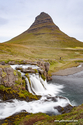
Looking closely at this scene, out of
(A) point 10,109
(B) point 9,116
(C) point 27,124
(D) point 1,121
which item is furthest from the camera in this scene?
(A) point 10,109

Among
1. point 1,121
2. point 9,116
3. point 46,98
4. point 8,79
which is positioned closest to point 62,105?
point 46,98

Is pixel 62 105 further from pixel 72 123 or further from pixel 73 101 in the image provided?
pixel 72 123

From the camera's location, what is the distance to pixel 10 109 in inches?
553

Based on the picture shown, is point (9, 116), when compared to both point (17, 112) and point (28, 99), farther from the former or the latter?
point (28, 99)

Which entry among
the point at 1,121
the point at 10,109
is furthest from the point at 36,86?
the point at 1,121

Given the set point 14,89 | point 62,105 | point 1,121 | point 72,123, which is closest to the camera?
point 72,123

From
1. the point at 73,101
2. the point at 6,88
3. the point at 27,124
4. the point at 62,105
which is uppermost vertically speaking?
the point at 6,88

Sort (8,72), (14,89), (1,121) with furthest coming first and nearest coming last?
(8,72), (14,89), (1,121)

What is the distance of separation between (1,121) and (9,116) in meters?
1.26

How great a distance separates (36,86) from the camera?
22562mm

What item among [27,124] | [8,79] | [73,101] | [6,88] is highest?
[8,79]

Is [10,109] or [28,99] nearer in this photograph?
[10,109]

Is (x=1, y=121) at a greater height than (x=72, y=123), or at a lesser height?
lesser

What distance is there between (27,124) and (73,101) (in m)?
12.5
